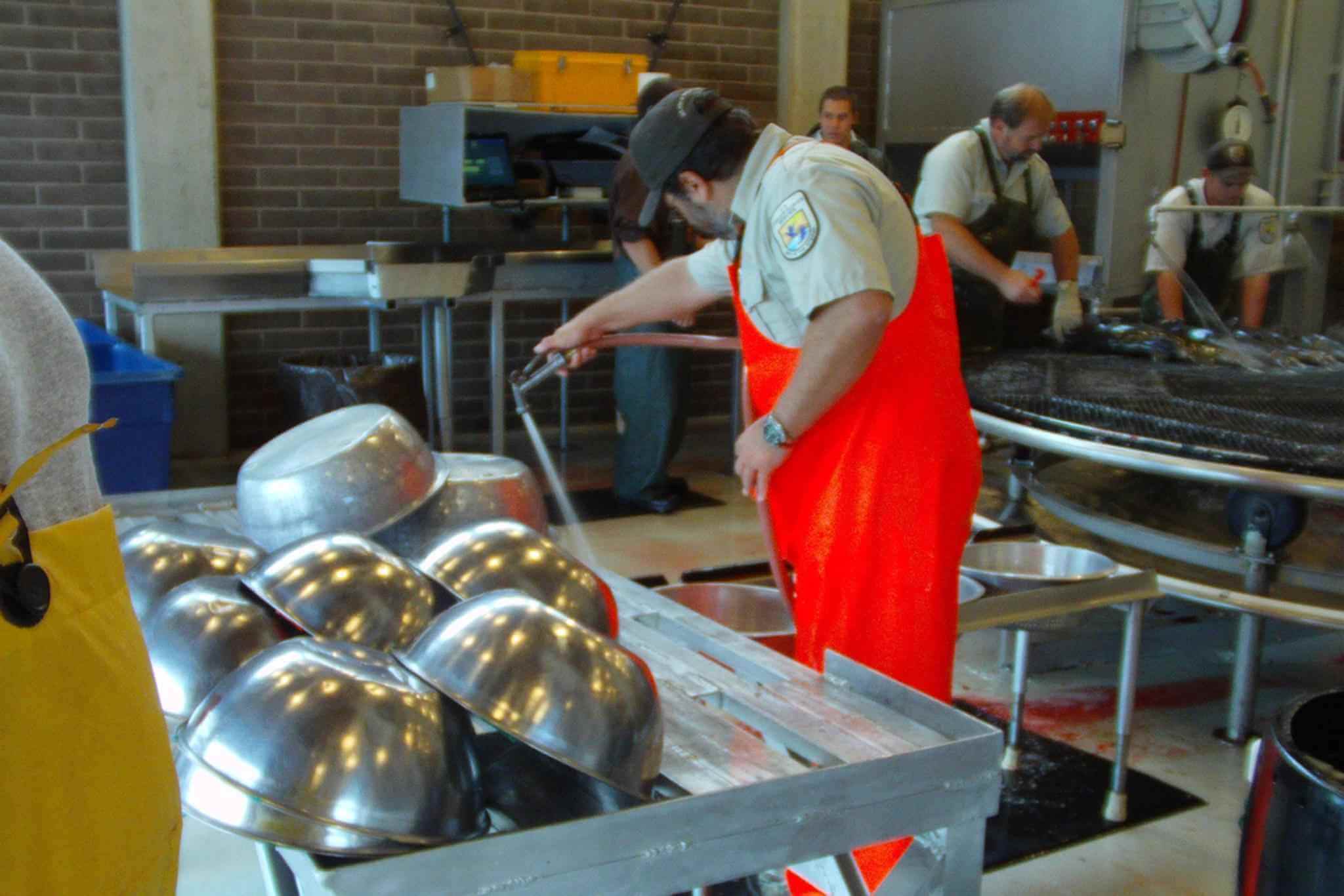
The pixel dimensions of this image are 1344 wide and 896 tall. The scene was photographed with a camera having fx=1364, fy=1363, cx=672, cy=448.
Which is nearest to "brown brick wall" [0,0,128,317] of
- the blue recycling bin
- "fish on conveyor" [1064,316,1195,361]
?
the blue recycling bin

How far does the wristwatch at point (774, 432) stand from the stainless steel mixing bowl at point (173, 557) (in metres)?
0.80

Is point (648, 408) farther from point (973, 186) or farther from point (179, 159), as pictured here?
point (179, 159)

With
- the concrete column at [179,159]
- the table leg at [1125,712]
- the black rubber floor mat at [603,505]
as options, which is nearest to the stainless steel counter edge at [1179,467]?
the table leg at [1125,712]

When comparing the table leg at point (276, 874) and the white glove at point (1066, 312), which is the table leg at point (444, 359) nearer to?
the white glove at point (1066, 312)

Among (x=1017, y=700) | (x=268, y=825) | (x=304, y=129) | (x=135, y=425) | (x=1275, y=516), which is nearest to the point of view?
(x=268, y=825)

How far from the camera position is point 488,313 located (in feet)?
23.0

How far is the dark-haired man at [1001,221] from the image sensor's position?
446 cm

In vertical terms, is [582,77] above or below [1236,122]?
above

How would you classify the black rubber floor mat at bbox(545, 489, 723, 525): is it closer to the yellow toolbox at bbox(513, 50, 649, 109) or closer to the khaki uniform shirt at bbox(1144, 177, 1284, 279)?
the yellow toolbox at bbox(513, 50, 649, 109)

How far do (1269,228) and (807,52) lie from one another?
153 inches

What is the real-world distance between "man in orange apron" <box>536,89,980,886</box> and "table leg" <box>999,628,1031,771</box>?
2.74 feet

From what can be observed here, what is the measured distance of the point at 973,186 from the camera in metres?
4.62

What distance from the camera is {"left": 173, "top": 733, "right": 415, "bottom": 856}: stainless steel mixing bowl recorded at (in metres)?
1.18

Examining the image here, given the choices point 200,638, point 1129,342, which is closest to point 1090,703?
point 1129,342
